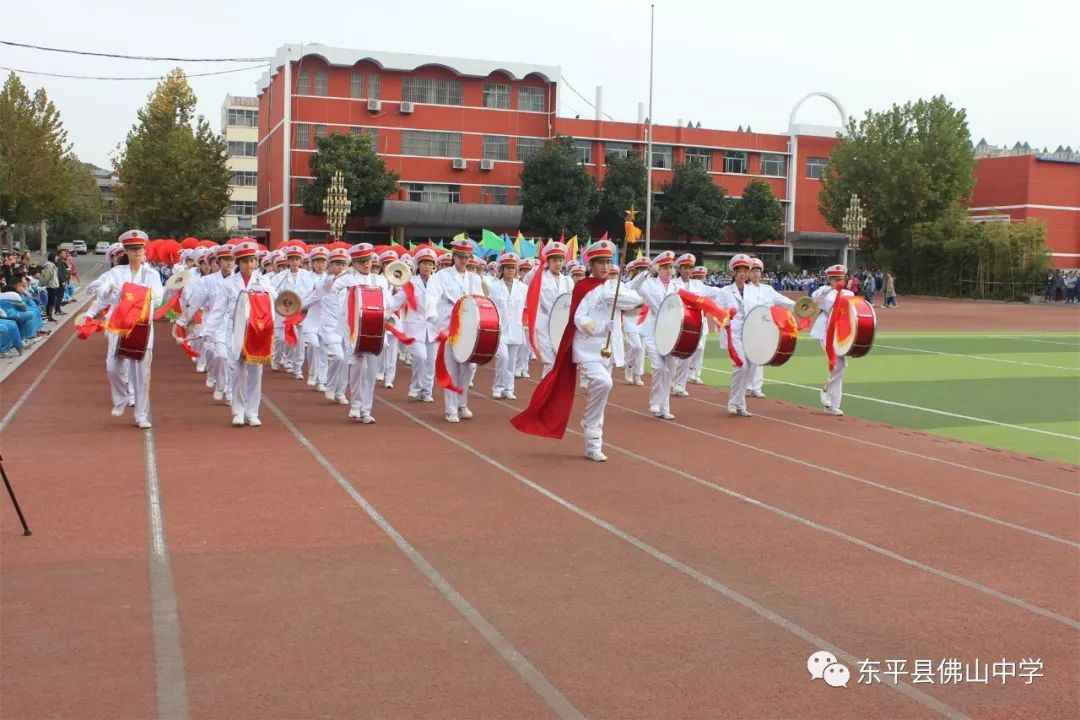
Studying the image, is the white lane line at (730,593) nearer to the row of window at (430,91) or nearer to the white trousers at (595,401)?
the white trousers at (595,401)

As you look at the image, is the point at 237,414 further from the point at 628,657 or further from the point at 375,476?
the point at 628,657

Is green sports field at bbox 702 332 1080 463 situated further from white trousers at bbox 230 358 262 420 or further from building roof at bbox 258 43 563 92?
building roof at bbox 258 43 563 92

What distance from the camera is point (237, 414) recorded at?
12.8 metres

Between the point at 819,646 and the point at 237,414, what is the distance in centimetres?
854

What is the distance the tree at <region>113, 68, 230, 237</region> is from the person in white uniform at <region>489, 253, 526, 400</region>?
43.2 meters

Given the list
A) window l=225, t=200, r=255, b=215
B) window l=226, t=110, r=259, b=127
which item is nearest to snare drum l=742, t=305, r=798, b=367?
window l=225, t=200, r=255, b=215

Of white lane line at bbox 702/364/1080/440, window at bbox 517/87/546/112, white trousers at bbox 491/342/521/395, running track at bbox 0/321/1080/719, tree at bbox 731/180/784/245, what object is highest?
window at bbox 517/87/546/112

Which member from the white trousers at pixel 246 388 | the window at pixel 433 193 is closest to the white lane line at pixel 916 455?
the white trousers at pixel 246 388

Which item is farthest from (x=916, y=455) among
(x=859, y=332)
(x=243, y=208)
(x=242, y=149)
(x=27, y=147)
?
(x=242, y=149)

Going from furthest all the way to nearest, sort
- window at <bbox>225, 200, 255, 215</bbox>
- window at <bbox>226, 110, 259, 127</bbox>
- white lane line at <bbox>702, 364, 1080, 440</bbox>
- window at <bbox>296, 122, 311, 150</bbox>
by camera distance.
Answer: window at <bbox>226, 110, 259, 127</bbox> → window at <bbox>225, 200, 255, 215</bbox> → window at <bbox>296, 122, 311, 150</bbox> → white lane line at <bbox>702, 364, 1080, 440</bbox>

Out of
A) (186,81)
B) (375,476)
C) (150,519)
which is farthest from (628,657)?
(186,81)

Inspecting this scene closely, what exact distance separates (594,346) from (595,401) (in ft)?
1.85

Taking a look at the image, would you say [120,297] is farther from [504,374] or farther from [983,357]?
[983,357]

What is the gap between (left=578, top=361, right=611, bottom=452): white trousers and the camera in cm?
1111
